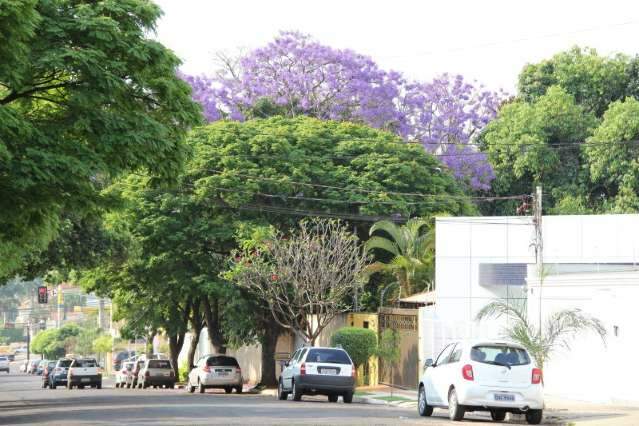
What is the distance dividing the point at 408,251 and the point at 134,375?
21.0 metres

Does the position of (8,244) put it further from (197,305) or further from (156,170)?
(197,305)

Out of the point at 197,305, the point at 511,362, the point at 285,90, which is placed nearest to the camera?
the point at 511,362

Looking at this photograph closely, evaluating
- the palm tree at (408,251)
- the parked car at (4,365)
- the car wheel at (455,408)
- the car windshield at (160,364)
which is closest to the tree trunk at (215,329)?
the car windshield at (160,364)

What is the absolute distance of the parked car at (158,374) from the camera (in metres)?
56.3

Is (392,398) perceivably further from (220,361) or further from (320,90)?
(320,90)

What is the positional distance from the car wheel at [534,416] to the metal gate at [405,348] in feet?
52.3

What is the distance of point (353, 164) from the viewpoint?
4894 centimetres

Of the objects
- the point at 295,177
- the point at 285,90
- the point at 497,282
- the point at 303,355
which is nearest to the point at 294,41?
the point at 285,90

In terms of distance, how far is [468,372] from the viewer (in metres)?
22.7

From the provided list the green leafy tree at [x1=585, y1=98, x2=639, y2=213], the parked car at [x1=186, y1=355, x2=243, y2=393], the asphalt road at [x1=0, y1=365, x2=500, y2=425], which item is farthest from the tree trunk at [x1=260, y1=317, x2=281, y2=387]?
the green leafy tree at [x1=585, y1=98, x2=639, y2=213]

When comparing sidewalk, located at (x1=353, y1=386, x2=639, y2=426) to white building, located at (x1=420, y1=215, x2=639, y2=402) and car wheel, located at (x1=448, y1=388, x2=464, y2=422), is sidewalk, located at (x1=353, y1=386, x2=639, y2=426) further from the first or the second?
white building, located at (x1=420, y1=215, x2=639, y2=402)

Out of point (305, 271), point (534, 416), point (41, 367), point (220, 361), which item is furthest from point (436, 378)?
point (41, 367)

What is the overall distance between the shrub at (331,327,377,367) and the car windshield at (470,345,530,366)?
1859cm

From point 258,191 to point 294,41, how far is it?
17.4 m
